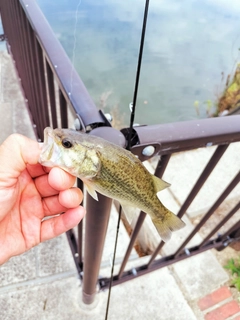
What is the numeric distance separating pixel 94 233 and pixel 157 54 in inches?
259

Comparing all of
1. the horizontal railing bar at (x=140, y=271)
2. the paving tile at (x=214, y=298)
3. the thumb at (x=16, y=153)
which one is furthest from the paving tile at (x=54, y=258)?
the thumb at (x=16, y=153)

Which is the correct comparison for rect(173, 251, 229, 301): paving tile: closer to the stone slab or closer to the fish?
the stone slab

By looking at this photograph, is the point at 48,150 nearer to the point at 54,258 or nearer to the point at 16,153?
the point at 16,153

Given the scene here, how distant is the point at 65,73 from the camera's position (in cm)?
114

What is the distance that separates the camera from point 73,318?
1.85 meters

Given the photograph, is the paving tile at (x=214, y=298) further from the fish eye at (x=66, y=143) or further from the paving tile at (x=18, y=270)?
the fish eye at (x=66, y=143)

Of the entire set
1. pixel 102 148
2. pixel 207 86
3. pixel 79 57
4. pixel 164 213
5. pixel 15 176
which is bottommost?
pixel 207 86

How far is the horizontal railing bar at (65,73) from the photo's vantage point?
97cm

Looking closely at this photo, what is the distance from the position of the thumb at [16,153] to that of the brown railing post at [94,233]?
0.80 feet

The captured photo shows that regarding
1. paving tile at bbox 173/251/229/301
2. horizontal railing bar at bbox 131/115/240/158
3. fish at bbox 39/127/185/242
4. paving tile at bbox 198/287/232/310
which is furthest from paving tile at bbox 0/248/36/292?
horizontal railing bar at bbox 131/115/240/158

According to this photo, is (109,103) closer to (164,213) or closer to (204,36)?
(204,36)

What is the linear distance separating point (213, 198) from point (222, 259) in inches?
26.6

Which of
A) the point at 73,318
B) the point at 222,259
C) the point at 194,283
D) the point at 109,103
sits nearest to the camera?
the point at 73,318

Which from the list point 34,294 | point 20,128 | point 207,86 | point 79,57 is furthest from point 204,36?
point 34,294
